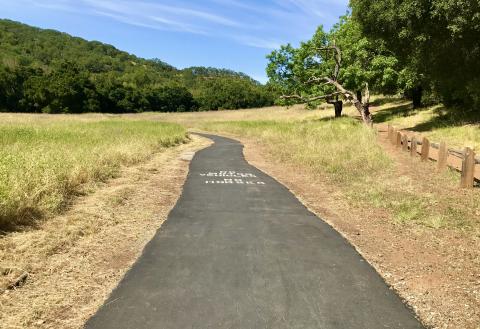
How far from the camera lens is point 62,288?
17.5 feet

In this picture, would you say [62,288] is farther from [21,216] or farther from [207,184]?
[207,184]

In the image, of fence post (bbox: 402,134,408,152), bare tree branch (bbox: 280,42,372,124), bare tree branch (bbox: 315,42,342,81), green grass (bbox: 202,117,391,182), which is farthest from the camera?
bare tree branch (bbox: 315,42,342,81)

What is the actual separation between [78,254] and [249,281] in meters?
2.77

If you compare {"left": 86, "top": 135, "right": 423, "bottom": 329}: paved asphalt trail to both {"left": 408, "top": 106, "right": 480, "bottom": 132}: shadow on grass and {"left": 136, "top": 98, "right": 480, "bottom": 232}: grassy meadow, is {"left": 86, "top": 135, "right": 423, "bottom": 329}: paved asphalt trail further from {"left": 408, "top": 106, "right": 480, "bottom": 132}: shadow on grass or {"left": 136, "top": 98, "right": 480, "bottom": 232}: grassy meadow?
{"left": 408, "top": 106, "right": 480, "bottom": 132}: shadow on grass

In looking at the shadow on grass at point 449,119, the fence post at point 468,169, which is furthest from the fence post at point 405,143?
the shadow on grass at point 449,119

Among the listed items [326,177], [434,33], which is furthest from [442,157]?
[434,33]

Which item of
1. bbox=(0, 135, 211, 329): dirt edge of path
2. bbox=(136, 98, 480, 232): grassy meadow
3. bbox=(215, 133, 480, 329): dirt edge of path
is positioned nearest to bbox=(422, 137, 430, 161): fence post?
bbox=(136, 98, 480, 232): grassy meadow

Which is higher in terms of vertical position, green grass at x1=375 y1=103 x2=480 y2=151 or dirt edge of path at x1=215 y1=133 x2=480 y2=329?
green grass at x1=375 y1=103 x2=480 y2=151

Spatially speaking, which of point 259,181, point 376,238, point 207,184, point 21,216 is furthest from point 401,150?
point 21,216

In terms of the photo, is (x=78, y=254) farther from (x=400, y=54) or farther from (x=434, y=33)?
(x=400, y=54)

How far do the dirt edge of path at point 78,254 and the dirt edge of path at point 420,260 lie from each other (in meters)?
3.81

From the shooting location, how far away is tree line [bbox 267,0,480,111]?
1964cm

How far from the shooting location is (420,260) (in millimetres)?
6848

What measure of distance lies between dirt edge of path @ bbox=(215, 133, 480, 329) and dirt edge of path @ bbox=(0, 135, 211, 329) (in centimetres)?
381
